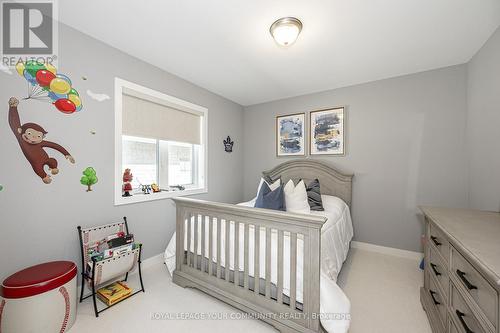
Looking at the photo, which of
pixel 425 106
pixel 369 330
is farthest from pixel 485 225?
pixel 425 106

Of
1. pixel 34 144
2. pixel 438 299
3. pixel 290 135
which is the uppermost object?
pixel 290 135

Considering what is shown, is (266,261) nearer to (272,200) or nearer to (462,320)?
(272,200)

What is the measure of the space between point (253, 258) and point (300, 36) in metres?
2.08

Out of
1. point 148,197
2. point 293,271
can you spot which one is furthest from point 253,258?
point 148,197

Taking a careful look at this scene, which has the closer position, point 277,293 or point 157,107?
point 277,293

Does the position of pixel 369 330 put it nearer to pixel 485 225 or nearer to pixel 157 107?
pixel 485 225

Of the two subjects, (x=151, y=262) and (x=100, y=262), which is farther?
(x=151, y=262)

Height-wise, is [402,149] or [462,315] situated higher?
[402,149]

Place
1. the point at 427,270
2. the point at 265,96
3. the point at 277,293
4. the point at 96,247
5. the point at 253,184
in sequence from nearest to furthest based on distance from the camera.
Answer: the point at 277,293
the point at 427,270
the point at 96,247
the point at 265,96
the point at 253,184

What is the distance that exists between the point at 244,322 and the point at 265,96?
3.19 m

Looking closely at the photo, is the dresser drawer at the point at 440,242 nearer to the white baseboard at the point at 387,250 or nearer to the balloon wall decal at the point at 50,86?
the white baseboard at the point at 387,250

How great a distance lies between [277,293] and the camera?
1.46 m

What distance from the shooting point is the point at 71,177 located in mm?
1835

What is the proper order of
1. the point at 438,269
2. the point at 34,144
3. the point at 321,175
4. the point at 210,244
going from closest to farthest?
1. the point at 438,269
2. the point at 34,144
3. the point at 210,244
4. the point at 321,175
